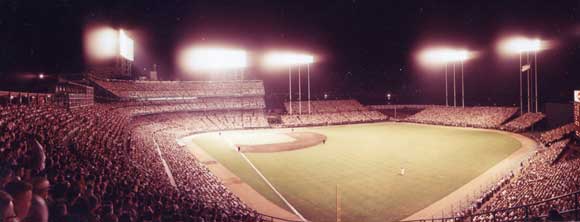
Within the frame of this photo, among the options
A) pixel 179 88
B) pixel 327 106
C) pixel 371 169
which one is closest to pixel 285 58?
pixel 327 106

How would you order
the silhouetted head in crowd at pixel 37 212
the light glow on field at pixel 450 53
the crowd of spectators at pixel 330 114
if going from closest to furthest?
the silhouetted head in crowd at pixel 37 212
the light glow on field at pixel 450 53
the crowd of spectators at pixel 330 114

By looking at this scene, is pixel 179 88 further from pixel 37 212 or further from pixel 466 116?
pixel 37 212

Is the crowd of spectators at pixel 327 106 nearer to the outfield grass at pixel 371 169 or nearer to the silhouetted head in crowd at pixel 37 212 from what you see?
the outfield grass at pixel 371 169

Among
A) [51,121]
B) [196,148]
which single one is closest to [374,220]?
[51,121]

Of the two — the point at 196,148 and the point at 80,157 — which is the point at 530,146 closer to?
the point at 196,148

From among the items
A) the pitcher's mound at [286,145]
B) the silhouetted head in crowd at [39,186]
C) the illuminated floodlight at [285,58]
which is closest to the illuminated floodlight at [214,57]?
the illuminated floodlight at [285,58]

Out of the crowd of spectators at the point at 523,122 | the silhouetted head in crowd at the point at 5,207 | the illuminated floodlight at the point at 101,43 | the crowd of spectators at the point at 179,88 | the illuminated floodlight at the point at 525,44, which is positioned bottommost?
the crowd of spectators at the point at 523,122
